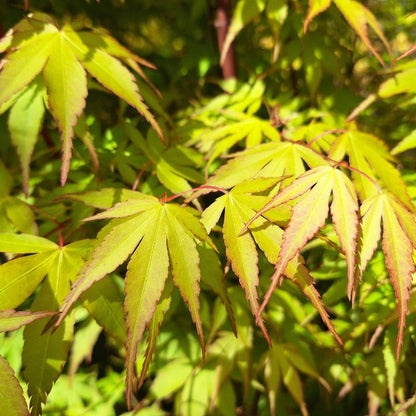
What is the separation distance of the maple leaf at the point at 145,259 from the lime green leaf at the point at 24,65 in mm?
206

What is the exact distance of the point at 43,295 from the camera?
0.59 metres

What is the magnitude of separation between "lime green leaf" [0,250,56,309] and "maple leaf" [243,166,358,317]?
301 mm

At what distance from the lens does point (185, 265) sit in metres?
0.54

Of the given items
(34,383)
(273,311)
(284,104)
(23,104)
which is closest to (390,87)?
(284,104)

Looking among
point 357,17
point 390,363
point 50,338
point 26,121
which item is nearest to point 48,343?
point 50,338

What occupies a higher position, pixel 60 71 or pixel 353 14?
pixel 60 71

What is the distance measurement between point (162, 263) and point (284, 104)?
560mm

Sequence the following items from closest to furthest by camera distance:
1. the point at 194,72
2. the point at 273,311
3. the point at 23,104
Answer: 1. the point at 23,104
2. the point at 273,311
3. the point at 194,72

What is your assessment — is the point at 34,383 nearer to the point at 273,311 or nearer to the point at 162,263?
the point at 162,263

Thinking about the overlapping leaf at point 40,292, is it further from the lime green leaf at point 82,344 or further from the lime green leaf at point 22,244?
the lime green leaf at point 82,344

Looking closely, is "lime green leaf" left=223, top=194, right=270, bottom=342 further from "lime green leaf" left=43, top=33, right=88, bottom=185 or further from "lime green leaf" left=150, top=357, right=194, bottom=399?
"lime green leaf" left=150, top=357, right=194, bottom=399

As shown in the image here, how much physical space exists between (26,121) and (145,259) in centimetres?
31

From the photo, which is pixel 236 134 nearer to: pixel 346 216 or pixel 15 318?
pixel 346 216

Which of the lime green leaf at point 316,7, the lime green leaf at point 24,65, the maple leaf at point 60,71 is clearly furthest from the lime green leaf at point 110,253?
the lime green leaf at point 316,7
